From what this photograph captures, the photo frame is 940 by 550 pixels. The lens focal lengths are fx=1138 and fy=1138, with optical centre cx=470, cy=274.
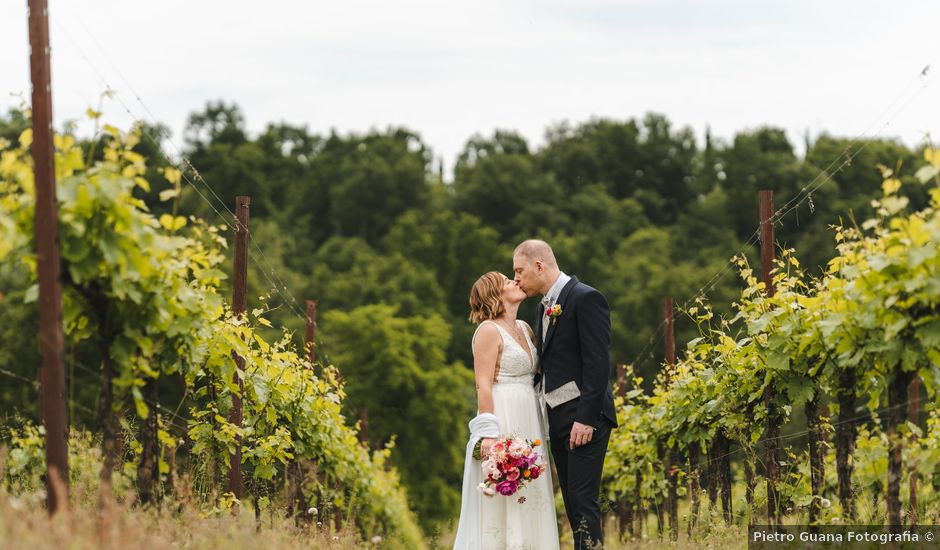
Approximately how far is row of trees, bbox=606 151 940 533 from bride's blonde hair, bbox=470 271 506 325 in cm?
157

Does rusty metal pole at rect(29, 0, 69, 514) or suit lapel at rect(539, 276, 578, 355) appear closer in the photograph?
rusty metal pole at rect(29, 0, 69, 514)

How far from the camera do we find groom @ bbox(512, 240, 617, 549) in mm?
7367

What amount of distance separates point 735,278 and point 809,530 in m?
37.2

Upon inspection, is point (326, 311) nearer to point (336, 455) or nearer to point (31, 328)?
point (31, 328)

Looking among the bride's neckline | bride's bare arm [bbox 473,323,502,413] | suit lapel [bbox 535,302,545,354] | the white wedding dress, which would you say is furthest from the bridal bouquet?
suit lapel [bbox 535,302,545,354]

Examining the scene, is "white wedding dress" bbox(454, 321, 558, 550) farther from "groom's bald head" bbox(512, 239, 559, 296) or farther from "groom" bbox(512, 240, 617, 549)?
"groom's bald head" bbox(512, 239, 559, 296)

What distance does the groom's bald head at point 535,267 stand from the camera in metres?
7.80

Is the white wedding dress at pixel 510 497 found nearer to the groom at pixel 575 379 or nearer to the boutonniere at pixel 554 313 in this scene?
the groom at pixel 575 379

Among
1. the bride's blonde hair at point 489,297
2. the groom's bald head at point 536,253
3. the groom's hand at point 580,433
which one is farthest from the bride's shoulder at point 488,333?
the groom's hand at point 580,433

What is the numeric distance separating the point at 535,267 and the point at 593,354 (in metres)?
0.77

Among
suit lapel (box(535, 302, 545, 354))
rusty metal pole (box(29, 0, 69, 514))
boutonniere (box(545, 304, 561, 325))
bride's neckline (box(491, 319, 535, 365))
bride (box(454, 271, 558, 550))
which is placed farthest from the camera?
suit lapel (box(535, 302, 545, 354))

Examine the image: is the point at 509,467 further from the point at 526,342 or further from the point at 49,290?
the point at 49,290

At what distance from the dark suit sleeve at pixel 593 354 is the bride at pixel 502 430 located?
0.47m

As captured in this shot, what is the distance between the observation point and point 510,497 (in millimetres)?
7746
